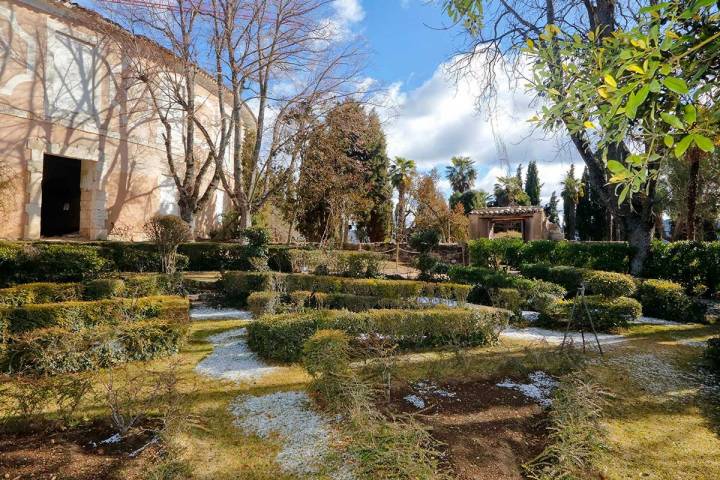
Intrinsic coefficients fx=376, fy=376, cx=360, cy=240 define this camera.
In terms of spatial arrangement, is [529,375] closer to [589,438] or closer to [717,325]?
[589,438]

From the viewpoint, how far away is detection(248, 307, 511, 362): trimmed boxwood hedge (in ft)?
19.6

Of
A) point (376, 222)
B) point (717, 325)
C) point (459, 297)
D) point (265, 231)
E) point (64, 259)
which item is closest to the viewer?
point (459, 297)

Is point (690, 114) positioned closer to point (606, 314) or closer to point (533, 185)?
point (606, 314)

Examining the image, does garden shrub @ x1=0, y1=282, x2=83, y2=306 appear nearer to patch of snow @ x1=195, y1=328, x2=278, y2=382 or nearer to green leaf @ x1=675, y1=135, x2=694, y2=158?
patch of snow @ x1=195, y1=328, x2=278, y2=382

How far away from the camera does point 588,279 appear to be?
366 inches

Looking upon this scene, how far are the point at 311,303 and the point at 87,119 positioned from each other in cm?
1214

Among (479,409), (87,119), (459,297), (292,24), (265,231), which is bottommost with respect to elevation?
(479,409)

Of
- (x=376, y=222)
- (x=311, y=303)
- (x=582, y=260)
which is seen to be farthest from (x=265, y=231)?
(x=376, y=222)

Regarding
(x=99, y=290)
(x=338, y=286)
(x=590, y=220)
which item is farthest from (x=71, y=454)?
(x=590, y=220)

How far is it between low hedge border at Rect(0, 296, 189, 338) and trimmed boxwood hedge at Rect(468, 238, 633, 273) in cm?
1347

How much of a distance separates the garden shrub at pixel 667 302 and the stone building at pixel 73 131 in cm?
1841

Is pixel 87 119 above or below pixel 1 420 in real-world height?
above

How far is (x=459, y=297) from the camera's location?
8.70 meters

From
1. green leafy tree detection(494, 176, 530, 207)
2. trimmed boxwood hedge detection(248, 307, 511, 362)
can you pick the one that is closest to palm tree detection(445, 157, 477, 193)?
green leafy tree detection(494, 176, 530, 207)
